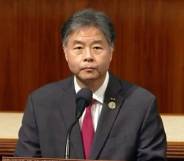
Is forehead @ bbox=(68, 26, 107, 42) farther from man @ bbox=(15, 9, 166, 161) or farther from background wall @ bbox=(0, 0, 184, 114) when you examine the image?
background wall @ bbox=(0, 0, 184, 114)

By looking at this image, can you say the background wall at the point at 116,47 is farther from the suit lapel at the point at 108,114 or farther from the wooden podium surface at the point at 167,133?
the suit lapel at the point at 108,114

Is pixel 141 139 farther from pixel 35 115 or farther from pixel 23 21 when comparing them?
pixel 23 21

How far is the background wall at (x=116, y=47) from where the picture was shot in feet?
10.4

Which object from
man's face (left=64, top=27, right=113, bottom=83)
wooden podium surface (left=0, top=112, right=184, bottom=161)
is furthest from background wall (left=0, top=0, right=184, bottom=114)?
man's face (left=64, top=27, right=113, bottom=83)

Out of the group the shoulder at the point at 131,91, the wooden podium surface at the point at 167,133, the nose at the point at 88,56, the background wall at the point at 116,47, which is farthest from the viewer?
the background wall at the point at 116,47

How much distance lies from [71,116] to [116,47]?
119cm

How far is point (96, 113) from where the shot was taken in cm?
206

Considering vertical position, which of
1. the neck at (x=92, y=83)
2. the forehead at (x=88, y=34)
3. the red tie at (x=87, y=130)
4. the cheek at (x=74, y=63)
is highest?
the forehead at (x=88, y=34)

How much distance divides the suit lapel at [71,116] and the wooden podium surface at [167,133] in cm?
75

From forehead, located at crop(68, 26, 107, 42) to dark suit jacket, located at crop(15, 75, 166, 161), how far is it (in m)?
0.21

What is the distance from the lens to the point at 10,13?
3215 millimetres

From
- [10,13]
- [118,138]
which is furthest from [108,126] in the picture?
[10,13]

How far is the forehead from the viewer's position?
198 centimetres

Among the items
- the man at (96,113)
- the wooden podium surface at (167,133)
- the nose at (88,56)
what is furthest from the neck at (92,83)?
the wooden podium surface at (167,133)
